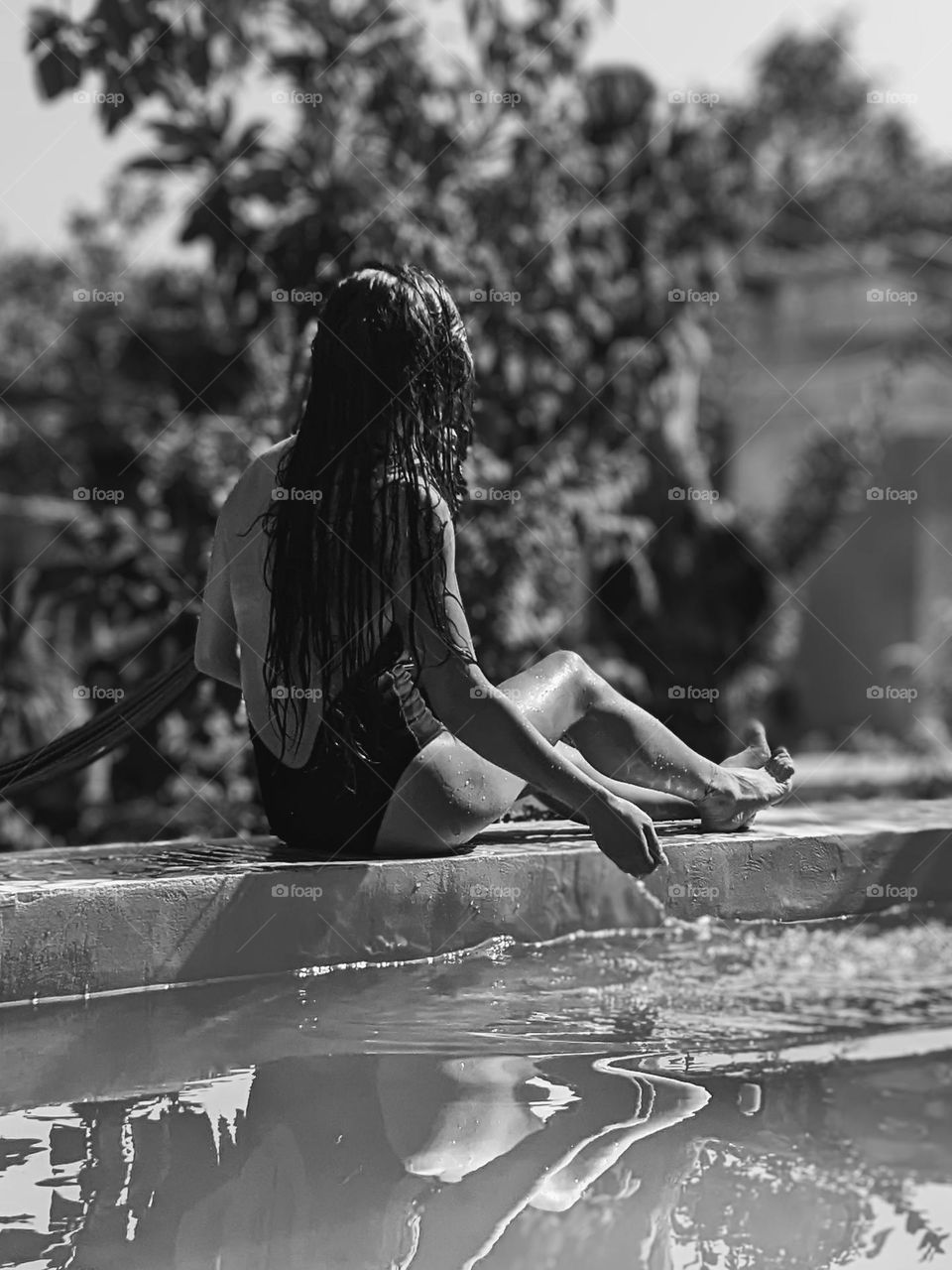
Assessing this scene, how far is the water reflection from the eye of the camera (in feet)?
6.36

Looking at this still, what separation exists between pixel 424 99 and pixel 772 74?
1343 centimetres

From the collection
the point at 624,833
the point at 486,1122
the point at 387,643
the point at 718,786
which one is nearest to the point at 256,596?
the point at 387,643

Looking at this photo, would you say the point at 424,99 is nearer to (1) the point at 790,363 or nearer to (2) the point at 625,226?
(2) the point at 625,226

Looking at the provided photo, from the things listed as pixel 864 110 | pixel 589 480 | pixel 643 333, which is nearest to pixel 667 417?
pixel 643 333

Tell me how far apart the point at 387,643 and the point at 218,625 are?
42cm

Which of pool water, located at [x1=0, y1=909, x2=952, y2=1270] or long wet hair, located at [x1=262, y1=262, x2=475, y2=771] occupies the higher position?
long wet hair, located at [x1=262, y1=262, x2=475, y2=771]

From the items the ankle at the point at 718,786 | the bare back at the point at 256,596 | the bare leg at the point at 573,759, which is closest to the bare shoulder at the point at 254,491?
the bare back at the point at 256,596

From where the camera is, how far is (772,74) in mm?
18266

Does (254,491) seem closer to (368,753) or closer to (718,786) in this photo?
(368,753)

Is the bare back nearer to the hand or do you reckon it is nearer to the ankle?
the hand

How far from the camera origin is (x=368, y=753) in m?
3.16

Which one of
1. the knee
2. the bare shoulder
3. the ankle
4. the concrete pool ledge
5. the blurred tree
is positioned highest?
the blurred tree

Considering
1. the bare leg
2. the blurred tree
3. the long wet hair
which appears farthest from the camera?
the blurred tree

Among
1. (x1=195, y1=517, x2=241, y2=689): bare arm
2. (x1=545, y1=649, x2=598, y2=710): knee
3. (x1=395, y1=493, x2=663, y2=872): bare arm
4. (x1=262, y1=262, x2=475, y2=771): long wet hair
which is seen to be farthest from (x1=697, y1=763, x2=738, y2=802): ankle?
(x1=195, y1=517, x2=241, y2=689): bare arm
